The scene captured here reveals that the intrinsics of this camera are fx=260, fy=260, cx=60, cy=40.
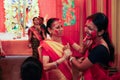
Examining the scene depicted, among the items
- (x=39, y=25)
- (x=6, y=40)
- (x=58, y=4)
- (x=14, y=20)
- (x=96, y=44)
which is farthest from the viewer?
(x=14, y=20)

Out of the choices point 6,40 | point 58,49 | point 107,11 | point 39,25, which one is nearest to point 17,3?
point 6,40

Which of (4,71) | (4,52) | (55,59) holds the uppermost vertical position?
(55,59)

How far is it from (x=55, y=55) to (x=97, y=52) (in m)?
0.42

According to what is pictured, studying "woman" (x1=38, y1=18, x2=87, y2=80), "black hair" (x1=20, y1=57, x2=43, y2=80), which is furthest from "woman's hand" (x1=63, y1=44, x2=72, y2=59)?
"black hair" (x1=20, y1=57, x2=43, y2=80)

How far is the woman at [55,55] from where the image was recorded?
2057 millimetres

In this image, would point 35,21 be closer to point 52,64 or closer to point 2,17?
point 2,17

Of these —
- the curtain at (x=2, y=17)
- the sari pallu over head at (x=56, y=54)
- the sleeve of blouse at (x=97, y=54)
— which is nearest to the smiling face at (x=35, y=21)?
the curtain at (x=2, y=17)

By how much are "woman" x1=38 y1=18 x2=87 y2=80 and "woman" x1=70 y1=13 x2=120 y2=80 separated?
0.18m

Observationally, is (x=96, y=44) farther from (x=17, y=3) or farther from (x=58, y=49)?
(x=17, y=3)

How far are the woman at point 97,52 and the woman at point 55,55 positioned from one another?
0.18 meters

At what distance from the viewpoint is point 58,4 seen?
15.9 feet

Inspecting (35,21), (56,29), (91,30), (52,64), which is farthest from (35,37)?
(91,30)

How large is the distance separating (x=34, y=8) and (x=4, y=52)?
1105mm

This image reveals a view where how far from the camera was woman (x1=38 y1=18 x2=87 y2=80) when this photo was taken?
2057 millimetres
